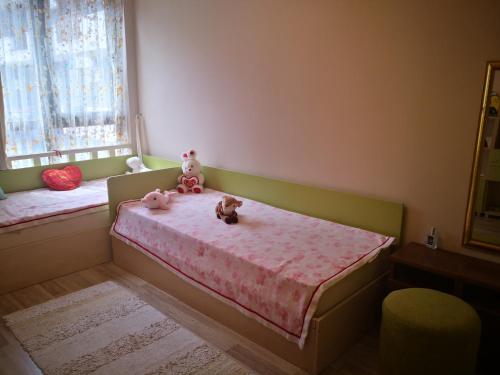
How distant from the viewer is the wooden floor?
81.7 inches

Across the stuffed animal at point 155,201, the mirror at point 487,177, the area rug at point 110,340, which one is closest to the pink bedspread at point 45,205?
the stuffed animal at point 155,201

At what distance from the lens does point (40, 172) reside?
12.1 ft

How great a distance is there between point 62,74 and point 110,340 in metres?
2.55

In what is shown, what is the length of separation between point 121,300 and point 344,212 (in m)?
1.62

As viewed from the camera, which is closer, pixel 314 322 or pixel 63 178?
pixel 314 322

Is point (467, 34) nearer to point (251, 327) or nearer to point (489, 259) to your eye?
point (489, 259)

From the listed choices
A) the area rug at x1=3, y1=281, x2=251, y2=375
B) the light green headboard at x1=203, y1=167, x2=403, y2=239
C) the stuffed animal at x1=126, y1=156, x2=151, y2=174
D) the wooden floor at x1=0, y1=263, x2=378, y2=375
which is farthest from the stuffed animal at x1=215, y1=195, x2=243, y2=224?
the stuffed animal at x1=126, y1=156, x2=151, y2=174

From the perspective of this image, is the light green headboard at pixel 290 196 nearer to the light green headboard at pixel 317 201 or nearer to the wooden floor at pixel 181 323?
the light green headboard at pixel 317 201

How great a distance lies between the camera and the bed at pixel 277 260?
6.61 ft

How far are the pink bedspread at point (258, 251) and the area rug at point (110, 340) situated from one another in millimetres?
308

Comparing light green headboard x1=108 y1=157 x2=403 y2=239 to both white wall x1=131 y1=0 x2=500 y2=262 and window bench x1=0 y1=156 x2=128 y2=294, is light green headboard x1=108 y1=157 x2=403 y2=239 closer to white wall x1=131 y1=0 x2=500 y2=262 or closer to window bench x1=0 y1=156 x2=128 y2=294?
white wall x1=131 y1=0 x2=500 y2=262

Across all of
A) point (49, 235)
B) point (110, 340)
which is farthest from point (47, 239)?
point (110, 340)

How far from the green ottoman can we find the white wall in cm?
67

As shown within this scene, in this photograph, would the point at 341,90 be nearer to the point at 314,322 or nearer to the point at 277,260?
the point at 277,260
